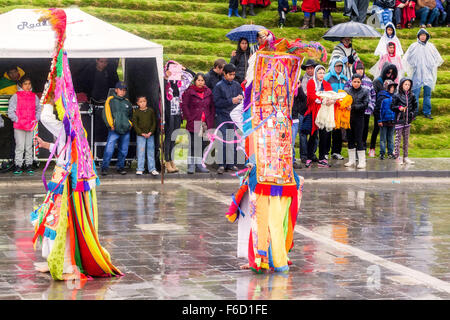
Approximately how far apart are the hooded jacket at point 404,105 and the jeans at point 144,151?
5.30 m

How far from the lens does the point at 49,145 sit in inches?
347

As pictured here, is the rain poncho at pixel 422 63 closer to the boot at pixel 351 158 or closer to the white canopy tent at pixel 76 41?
the boot at pixel 351 158

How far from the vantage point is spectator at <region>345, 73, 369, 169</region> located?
59.6ft

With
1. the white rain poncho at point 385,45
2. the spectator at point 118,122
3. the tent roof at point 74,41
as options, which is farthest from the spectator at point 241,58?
the white rain poncho at point 385,45

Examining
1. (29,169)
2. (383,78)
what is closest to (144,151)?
(29,169)

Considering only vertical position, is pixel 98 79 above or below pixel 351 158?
above

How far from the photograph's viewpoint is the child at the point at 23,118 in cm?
1647

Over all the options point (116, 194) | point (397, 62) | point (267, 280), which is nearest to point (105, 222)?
point (116, 194)

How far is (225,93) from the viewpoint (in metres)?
17.0

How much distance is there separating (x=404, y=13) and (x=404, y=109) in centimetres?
965

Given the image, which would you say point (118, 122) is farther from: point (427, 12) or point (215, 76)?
point (427, 12)

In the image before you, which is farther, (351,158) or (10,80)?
(351,158)

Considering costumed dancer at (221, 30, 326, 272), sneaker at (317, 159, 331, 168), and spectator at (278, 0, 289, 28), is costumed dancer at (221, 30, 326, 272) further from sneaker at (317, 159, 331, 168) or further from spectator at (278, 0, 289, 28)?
spectator at (278, 0, 289, 28)
